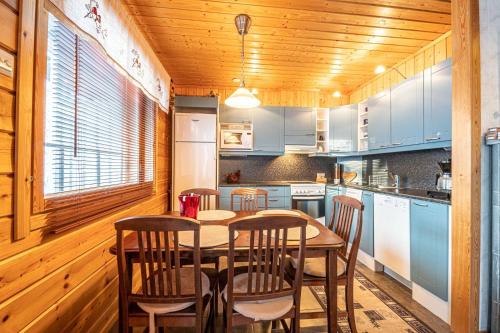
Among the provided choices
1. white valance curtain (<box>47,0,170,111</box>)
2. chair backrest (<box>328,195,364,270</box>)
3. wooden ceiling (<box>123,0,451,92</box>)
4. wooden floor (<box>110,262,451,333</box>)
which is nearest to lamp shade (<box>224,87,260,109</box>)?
wooden ceiling (<box>123,0,451,92</box>)

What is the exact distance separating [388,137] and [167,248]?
2.83m

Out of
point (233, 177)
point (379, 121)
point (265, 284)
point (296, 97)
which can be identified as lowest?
point (265, 284)

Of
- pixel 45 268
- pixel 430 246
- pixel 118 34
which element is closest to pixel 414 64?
pixel 430 246

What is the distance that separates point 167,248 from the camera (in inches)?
42.0

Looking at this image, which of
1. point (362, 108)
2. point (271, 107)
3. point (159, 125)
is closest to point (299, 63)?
point (271, 107)

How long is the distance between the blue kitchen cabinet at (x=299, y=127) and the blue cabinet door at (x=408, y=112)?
1.33 m

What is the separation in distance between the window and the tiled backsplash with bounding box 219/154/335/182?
2.09 m

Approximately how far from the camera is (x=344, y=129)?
3701 millimetres

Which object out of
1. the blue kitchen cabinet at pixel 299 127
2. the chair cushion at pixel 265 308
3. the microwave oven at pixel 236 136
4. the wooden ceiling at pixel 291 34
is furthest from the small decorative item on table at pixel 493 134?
the microwave oven at pixel 236 136

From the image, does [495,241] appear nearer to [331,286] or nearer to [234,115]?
[331,286]

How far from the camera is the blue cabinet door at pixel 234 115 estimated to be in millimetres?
3764

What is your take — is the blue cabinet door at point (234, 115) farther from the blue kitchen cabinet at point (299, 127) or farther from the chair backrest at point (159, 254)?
the chair backrest at point (159, 254)

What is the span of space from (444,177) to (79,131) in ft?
10.2

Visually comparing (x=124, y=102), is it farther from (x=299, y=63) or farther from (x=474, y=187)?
(x=474, y=187)
